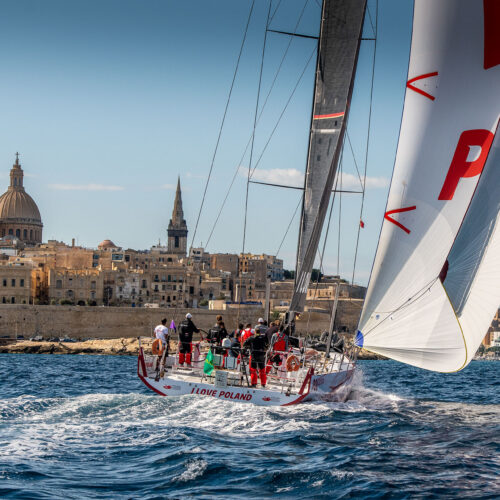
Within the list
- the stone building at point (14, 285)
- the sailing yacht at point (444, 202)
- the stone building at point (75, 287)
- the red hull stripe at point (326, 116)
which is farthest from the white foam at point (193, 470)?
the stone building at point (75, 287)

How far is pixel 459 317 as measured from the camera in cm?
1217

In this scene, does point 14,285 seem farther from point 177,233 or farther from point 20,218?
point 177,233

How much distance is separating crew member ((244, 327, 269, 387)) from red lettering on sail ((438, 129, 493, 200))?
3.76 m

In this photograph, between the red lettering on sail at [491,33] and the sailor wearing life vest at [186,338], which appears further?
the sailor wearing life vest at [186,338]

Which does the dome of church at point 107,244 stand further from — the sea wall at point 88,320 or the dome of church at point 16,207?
the sea wall at point 88,320

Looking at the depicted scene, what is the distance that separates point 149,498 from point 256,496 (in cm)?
98

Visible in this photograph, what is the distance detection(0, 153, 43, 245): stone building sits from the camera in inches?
4638

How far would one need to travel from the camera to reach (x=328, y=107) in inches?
643

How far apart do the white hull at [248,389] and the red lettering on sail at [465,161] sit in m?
3.55

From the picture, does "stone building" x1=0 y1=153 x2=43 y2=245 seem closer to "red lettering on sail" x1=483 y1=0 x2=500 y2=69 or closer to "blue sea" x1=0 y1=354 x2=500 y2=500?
"blue sea" x1=0 y1=354 x2=500 y2=500

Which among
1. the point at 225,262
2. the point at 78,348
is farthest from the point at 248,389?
the point at 225,262

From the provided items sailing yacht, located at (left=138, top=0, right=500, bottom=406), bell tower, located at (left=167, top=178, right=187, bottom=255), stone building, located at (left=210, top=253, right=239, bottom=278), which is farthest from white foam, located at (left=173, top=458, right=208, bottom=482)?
bell tower, located at (left=167, top=178, right=187, bottom=255)

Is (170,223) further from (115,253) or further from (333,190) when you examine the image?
(333,190)

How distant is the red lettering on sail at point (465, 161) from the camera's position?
39.5 ft
